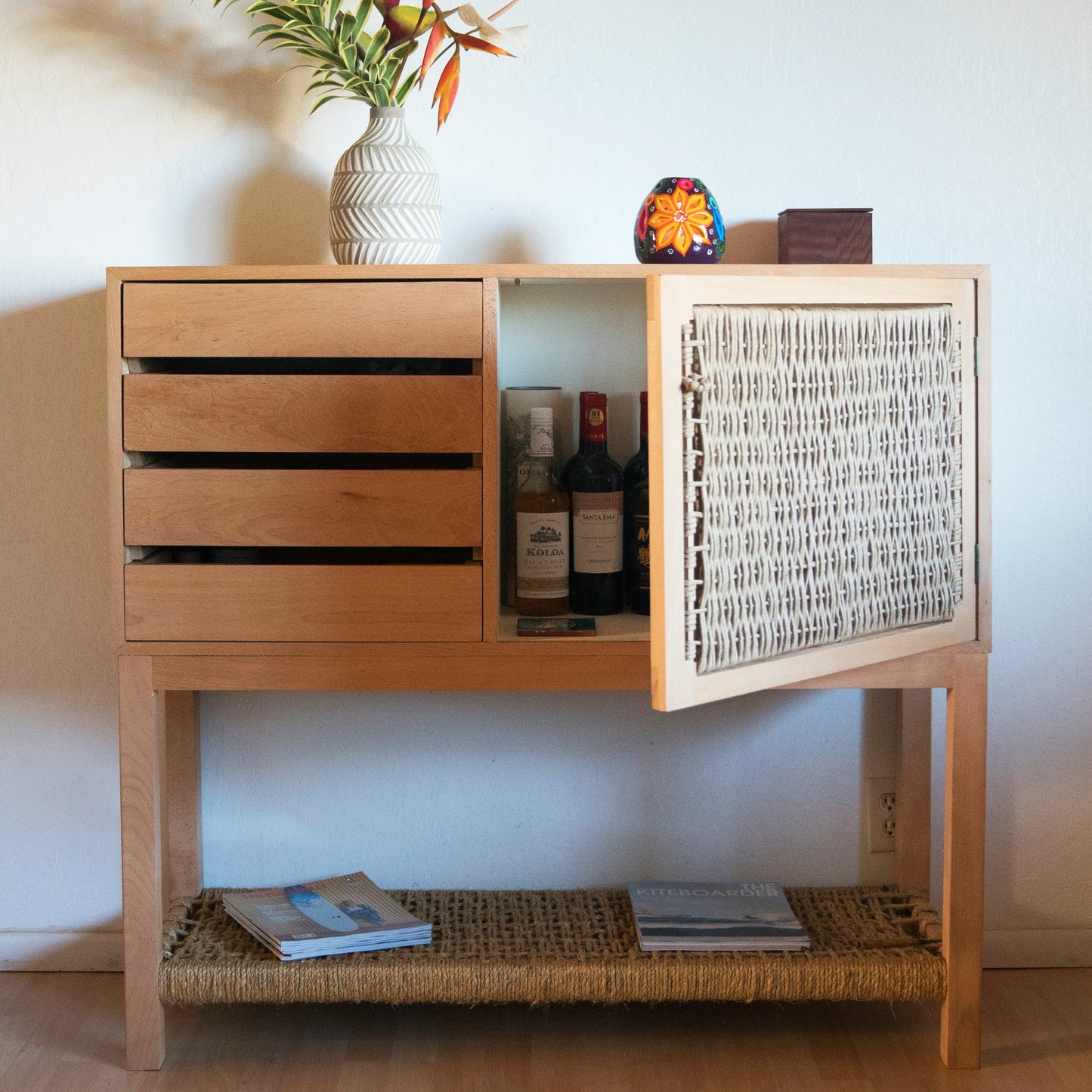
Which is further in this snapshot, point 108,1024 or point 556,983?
point 108,1024

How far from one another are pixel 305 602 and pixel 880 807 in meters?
0.94

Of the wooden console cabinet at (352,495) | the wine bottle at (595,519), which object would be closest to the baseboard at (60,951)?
the wooden console cabinet at (352,495)

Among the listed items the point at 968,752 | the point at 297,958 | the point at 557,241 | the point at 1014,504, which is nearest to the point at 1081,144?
the point at 1014,504

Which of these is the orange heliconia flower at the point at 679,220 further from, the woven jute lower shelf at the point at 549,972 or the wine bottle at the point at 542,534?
the woven jute lower shelf at the point at 549,972

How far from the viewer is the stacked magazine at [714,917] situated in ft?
4.89

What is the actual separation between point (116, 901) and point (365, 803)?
0.41 m

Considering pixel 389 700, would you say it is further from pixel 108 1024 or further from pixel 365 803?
pixel 108 1024

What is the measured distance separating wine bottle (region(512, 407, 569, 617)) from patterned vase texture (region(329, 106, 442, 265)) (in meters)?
0.27

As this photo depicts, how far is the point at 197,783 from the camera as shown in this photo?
1681 millimetres

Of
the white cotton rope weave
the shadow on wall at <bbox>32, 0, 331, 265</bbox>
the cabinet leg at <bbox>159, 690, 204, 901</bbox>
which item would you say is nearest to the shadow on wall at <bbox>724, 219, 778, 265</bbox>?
the white cotton rope weave

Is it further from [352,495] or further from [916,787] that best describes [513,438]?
[916,787]

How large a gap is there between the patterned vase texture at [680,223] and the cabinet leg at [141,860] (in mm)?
815

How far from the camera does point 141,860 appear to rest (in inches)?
56.0

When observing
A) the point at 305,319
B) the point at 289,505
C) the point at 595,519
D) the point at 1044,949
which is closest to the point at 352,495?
the point at 289,505
